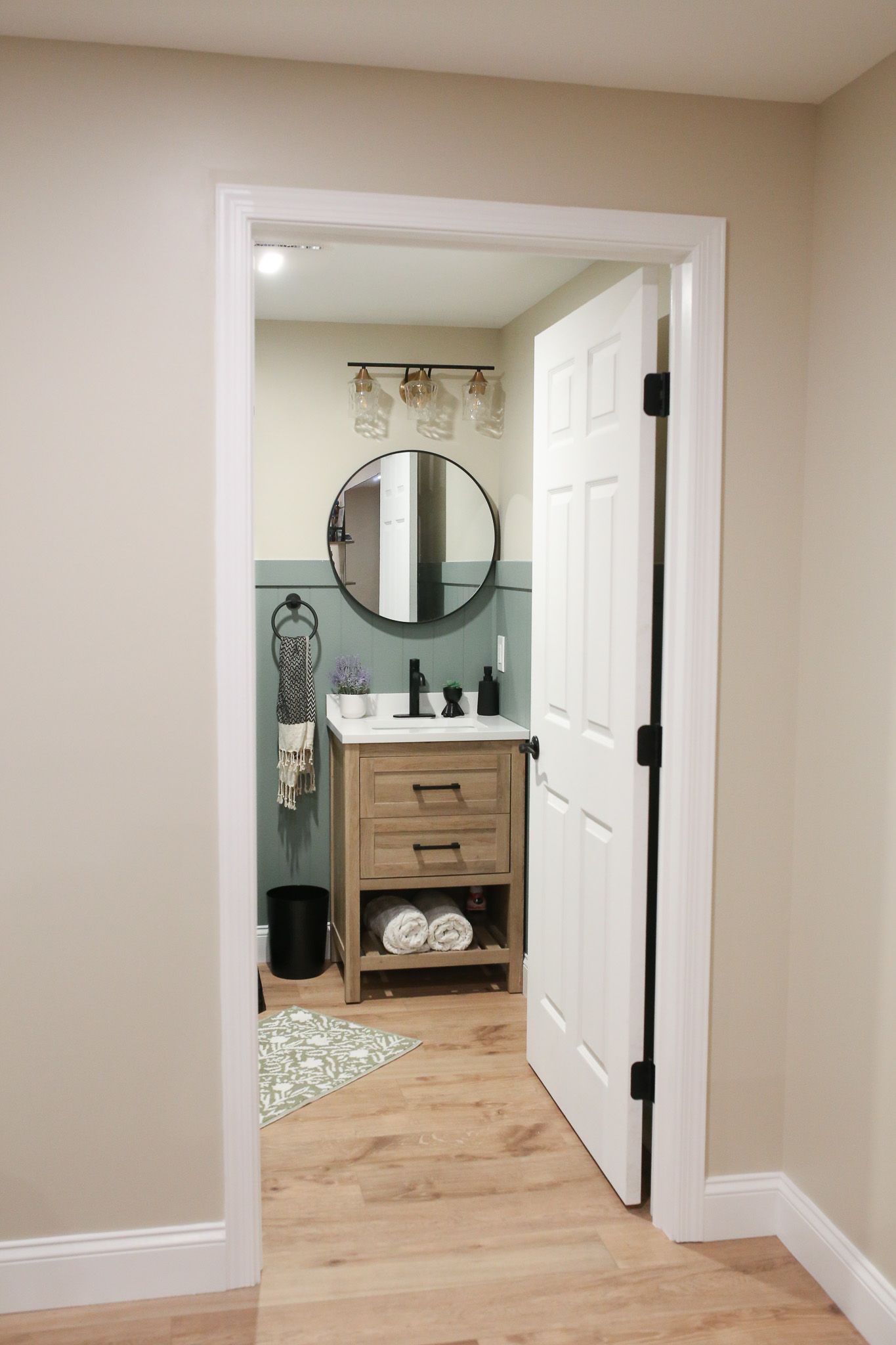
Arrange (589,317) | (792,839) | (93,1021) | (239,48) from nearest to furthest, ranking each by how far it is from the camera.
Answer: (239,48)
(93,1021)
(792,839)
(589,317)

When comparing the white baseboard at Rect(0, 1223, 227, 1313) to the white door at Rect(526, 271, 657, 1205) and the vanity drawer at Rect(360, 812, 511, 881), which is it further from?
the vanity drawer at Rect(360, 812, 511, 881)

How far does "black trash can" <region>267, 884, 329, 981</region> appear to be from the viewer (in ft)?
13.5

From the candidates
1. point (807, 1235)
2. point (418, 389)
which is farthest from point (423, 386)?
point (807, 1235)

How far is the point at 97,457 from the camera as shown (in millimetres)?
2170

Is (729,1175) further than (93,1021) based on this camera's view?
Yes

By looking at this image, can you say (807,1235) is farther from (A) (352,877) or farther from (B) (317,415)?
(B) (317,415)

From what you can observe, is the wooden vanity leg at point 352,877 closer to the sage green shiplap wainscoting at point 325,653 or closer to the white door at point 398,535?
the sage green shiplap wainscoting at point 325,653

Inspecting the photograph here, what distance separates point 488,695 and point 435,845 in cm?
72

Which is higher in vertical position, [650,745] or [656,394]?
[656,394]

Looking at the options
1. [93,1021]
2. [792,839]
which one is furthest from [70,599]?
[792,839]

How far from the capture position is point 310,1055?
11.4 feet

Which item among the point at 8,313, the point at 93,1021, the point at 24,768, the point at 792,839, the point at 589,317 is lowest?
the point at 93,1021

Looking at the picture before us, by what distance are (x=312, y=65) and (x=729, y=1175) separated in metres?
2.52

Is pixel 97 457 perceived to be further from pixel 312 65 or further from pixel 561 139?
pixel 561 139
